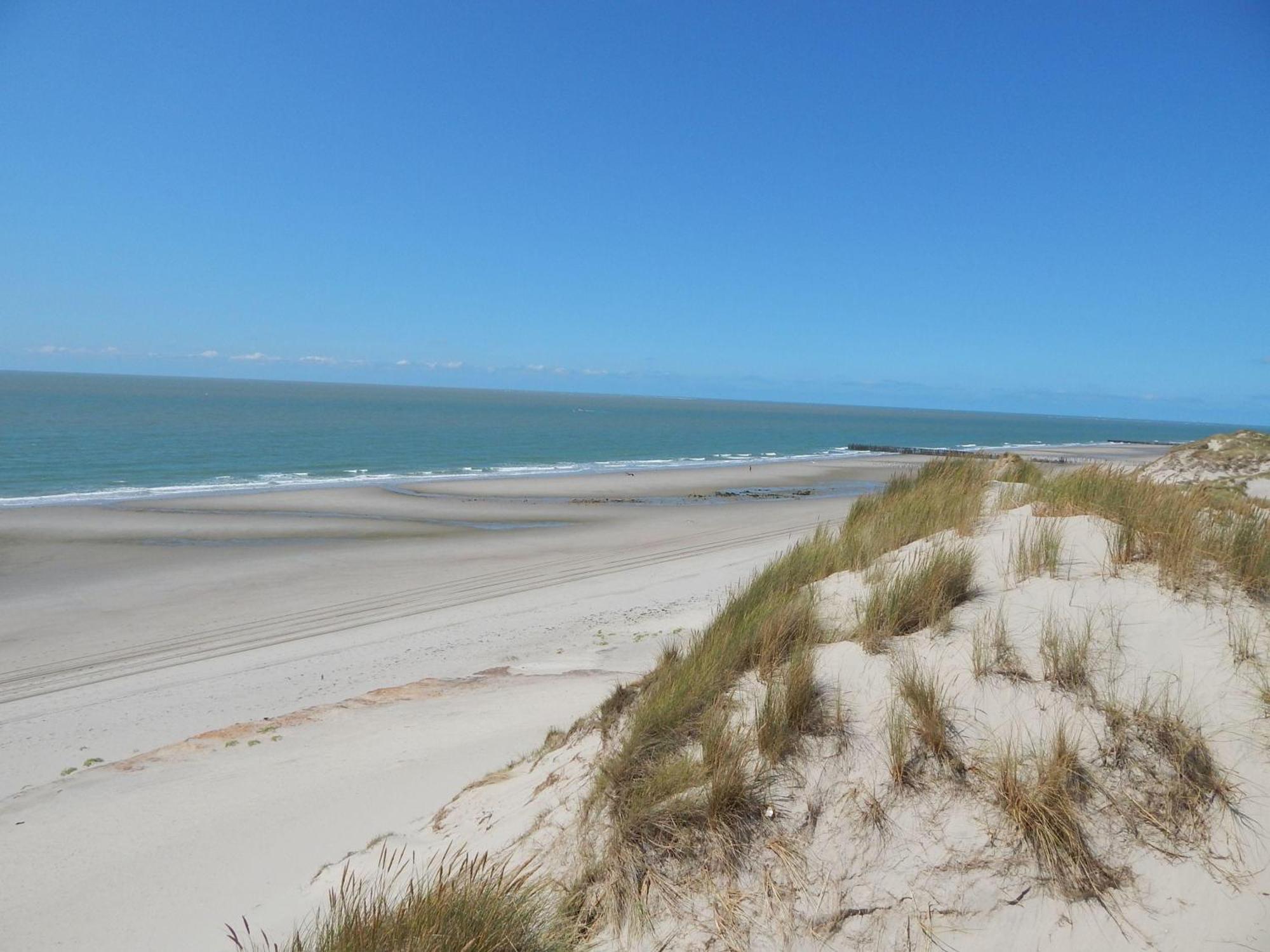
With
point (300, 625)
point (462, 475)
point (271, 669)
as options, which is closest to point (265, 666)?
point (271, 669)

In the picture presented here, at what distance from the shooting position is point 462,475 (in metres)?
38.2

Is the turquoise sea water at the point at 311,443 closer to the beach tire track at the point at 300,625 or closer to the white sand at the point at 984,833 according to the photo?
the beach tire track at the point at 300,625

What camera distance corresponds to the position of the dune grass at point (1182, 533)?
438 cm

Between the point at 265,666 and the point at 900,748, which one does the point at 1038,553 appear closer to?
the point at 900,748

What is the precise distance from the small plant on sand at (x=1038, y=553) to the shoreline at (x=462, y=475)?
292 inches

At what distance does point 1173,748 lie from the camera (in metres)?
3.42

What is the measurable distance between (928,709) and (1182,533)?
2406mm

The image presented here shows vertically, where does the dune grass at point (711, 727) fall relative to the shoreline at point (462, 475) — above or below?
above

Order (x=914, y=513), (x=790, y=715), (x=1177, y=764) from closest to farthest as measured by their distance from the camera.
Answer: (x=1177, y=764) → (x=790, y=715) → (x=914, y=513)

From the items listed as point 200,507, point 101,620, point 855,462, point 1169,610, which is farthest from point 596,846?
point 855,462

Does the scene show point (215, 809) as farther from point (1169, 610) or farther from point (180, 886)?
point (1169, 610)

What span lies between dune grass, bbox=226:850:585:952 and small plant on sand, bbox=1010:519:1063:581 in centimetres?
370

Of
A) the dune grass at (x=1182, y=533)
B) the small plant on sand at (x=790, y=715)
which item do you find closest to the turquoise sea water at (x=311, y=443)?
the small plant on sand at (x=790, y=715)

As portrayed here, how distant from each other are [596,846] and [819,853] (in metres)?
1.09
